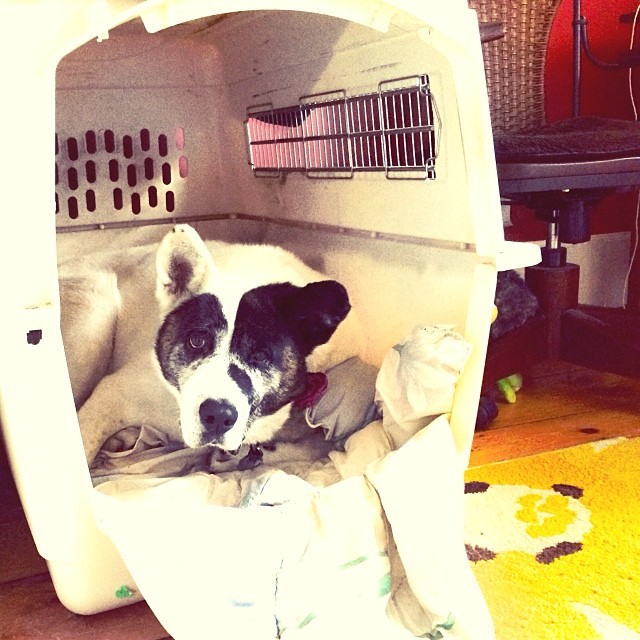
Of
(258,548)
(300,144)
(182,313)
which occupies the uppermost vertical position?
(300,144)

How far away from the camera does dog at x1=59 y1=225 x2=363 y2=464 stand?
3.56ft

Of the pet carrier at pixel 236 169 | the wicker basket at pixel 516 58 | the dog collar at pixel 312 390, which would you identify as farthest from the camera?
the wicker basket at pixel 516 58

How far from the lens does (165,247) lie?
3.72ft

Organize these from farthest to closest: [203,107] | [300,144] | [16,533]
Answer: [203,107] < [300,144] < [16,533]

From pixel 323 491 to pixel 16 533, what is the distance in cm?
62

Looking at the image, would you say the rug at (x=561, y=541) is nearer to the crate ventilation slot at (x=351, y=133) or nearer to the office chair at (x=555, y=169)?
the office chair at (x=555, y=169)

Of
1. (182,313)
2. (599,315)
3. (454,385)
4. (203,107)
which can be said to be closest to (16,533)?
(182,313)

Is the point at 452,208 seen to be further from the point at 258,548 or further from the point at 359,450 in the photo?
the point at 258,548

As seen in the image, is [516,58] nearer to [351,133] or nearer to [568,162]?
[568,162]

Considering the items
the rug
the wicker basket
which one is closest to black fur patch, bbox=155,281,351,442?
the rug

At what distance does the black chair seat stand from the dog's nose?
0.71 m

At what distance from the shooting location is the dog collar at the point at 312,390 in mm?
1213

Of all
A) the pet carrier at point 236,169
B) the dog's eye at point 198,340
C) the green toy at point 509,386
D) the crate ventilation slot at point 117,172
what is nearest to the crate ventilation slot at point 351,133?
the pet carrier at point 236,169

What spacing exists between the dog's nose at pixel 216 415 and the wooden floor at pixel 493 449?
0.27m
